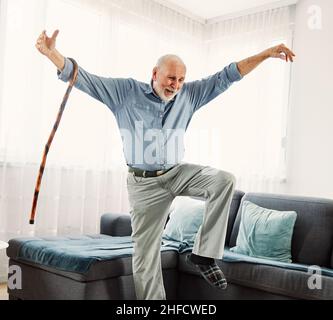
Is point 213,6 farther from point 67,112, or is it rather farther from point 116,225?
point 116,225

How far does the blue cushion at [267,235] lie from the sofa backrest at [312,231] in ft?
0.19

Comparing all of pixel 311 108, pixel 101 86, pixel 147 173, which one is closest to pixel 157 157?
pixel 147 173

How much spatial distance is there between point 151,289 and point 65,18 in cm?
253

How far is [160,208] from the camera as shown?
234 cm

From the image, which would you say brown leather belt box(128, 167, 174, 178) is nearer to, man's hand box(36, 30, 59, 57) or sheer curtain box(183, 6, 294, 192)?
man's hand box(36, 30, 59, 57)

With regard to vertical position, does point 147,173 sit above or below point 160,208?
above

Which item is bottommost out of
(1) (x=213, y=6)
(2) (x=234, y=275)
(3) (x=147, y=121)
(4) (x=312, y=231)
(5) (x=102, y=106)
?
(2) (x=234, y=275)

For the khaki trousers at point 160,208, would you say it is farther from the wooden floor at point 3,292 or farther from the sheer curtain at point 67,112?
the sheer curtain at point 67,112

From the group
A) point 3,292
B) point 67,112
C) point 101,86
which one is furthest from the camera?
point 67,112

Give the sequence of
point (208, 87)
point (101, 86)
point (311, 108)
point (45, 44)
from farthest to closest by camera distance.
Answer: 1. point (311, 108)
2. point (208, 87)
3. point (101, 86)
4. point (45, 44)

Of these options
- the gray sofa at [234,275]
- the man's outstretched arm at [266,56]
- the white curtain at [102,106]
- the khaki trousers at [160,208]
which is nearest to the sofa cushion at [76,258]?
the gray sofa at [234,275]

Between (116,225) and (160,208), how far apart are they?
1.22 m

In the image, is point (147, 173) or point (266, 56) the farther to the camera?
point (147, 173)

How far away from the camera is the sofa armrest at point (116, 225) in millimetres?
3420
